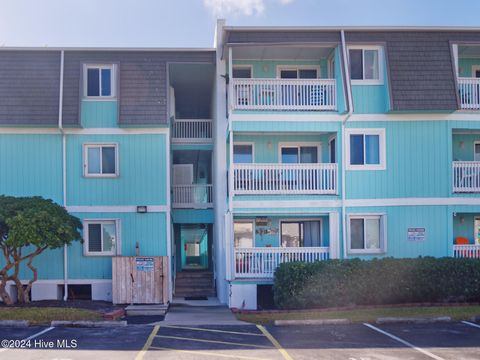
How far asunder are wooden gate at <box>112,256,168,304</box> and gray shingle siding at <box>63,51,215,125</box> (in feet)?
14.7

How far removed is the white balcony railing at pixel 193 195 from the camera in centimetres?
2112

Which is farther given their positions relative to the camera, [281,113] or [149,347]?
[281,113]

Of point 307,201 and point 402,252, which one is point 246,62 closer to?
point 307,201

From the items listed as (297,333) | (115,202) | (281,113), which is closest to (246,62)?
(281,113)

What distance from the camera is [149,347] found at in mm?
11320

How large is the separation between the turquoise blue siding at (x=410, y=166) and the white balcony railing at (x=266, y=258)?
7.42 ft

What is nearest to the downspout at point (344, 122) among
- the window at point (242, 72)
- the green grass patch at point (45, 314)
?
the window at point (242, 72)

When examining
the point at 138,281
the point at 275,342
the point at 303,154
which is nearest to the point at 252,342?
the point at 275,342

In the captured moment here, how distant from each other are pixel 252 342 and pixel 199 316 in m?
4.32

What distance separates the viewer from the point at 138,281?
58.6ft

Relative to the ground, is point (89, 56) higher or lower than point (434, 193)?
higher

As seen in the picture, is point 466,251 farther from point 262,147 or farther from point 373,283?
point 262,147

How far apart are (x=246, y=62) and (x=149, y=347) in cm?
1129

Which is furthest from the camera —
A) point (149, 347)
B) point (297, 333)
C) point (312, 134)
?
point (312, 134)
